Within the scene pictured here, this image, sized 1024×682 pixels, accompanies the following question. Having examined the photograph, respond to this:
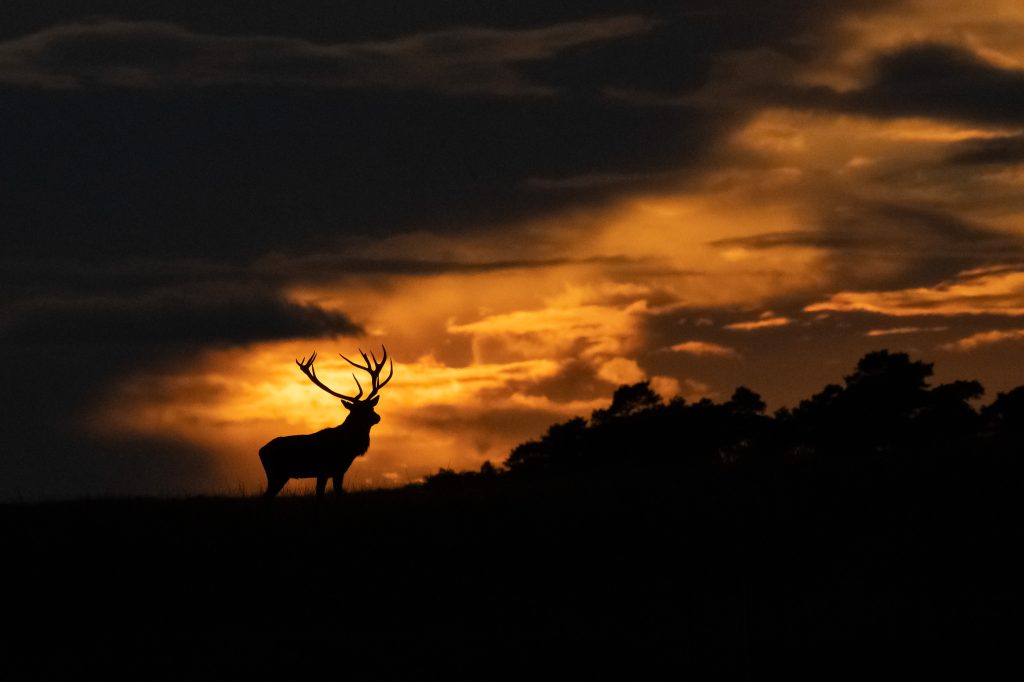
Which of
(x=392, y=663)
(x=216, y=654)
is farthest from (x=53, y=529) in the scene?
(x=392, y=663)

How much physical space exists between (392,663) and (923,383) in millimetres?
41434

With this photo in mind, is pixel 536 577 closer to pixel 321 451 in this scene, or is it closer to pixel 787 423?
pixel 321 451

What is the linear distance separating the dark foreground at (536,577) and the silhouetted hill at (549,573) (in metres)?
0.05

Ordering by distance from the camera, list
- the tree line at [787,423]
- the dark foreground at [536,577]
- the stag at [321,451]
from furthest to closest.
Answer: the tree line at [787,423] → the stag at [321,451] → the dark foreground at [536,577]

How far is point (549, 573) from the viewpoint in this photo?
22.2 m

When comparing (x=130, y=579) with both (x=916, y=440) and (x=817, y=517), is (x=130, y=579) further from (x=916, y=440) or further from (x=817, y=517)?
(x=916, y=440)

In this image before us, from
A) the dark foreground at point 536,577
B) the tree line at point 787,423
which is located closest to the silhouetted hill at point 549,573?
the dark foreground at point 536,577

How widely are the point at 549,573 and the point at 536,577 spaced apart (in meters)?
0.22

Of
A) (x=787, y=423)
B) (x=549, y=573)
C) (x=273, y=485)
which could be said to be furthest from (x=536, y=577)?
(x=787, y=423)

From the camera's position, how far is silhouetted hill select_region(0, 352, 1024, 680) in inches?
708

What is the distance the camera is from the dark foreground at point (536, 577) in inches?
706

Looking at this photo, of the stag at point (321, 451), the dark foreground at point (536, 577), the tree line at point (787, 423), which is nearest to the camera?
the dark foreground at point (536, 577)

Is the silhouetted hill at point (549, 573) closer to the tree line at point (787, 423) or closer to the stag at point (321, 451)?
the stag at point (321, 451)

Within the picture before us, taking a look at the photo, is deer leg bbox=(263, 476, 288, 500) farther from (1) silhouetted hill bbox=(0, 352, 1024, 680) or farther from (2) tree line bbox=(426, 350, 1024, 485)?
(2) tree line bbox=(426, 350, 1024, 485)
